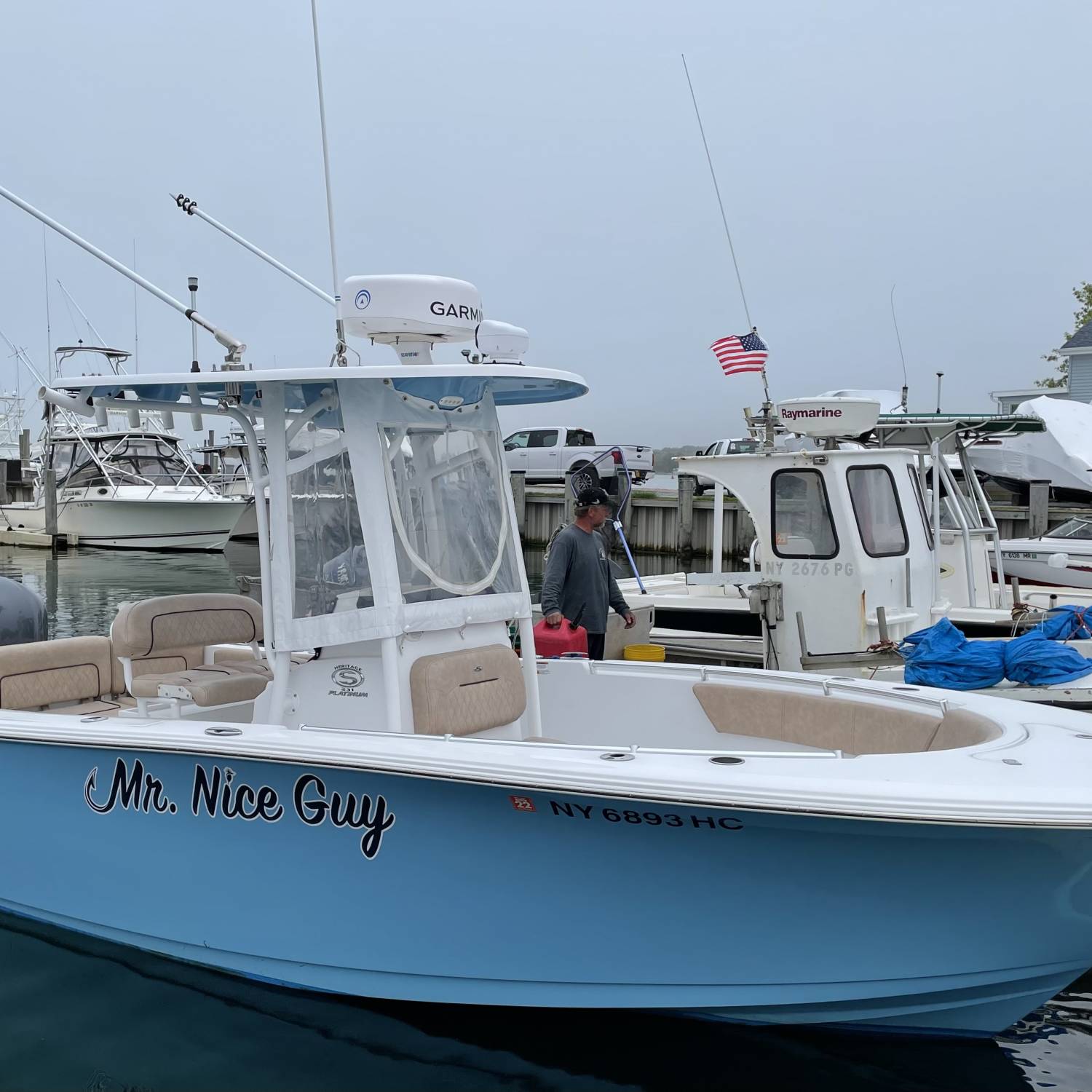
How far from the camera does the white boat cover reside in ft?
A: 75.4

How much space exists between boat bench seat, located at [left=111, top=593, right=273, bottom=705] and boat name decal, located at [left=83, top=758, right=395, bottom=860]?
22.6 inches

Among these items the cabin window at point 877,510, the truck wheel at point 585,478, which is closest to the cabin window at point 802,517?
the cabin window at point 877,510

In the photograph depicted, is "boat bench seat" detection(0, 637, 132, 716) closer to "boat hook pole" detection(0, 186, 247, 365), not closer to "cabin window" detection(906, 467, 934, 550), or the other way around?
"boat hook pole" detection(0, 186, 247, 365)

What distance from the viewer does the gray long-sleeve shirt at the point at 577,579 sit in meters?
7.12

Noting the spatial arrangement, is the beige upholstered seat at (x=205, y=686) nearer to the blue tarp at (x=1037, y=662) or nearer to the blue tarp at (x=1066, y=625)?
the blue tarp at (x=1037, y=662)

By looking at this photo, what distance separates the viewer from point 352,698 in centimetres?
458

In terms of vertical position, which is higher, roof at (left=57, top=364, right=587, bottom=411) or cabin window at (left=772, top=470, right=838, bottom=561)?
roof at (left=57, top=364, right=587, bottom=411)

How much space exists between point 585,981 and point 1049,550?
12124 millimetres

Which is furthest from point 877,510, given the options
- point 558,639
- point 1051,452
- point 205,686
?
point 1051,452

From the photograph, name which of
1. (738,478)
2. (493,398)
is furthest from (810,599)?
(493,398)

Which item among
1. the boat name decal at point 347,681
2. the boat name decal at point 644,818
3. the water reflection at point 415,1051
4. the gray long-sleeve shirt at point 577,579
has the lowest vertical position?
the water reflection at point 415,1051

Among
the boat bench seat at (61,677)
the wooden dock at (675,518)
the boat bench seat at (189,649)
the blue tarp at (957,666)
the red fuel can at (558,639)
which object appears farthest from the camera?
the wooden dock at (675,518)

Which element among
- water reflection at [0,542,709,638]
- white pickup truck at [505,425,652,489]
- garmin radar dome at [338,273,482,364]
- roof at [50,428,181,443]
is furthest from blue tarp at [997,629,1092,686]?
roof at [50,428,181,443]

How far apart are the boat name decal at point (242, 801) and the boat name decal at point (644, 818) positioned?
2.12ft
